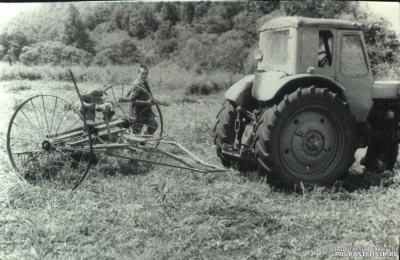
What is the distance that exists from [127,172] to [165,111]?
4.18m

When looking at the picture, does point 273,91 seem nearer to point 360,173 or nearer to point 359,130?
point 359,130

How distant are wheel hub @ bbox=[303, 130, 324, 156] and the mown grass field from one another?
1.64 ft

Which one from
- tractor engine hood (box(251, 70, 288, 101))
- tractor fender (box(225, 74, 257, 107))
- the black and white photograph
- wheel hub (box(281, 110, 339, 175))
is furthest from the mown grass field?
tractor engine hood (box(251, 70, 288, 101))

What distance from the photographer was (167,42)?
12.9m

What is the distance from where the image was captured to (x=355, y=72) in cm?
504

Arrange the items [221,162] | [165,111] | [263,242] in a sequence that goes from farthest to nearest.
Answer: [165,111]
[221,162]
[263,242]

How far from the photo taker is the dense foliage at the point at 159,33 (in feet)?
18.4

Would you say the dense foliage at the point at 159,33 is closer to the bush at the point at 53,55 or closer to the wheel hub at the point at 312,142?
the bush at the point at 53,55

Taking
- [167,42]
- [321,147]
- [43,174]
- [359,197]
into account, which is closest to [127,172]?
[43,174]

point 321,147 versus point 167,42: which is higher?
point 167,42

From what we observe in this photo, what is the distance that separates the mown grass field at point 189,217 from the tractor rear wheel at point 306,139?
0.23 metres

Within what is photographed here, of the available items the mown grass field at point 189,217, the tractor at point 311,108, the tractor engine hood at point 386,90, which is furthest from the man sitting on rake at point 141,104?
the tractor engine hood at point 386,90

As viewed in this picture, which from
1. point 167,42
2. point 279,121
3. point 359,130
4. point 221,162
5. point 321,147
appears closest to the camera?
point 279,121

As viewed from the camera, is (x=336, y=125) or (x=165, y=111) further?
(x=165, y=111)
